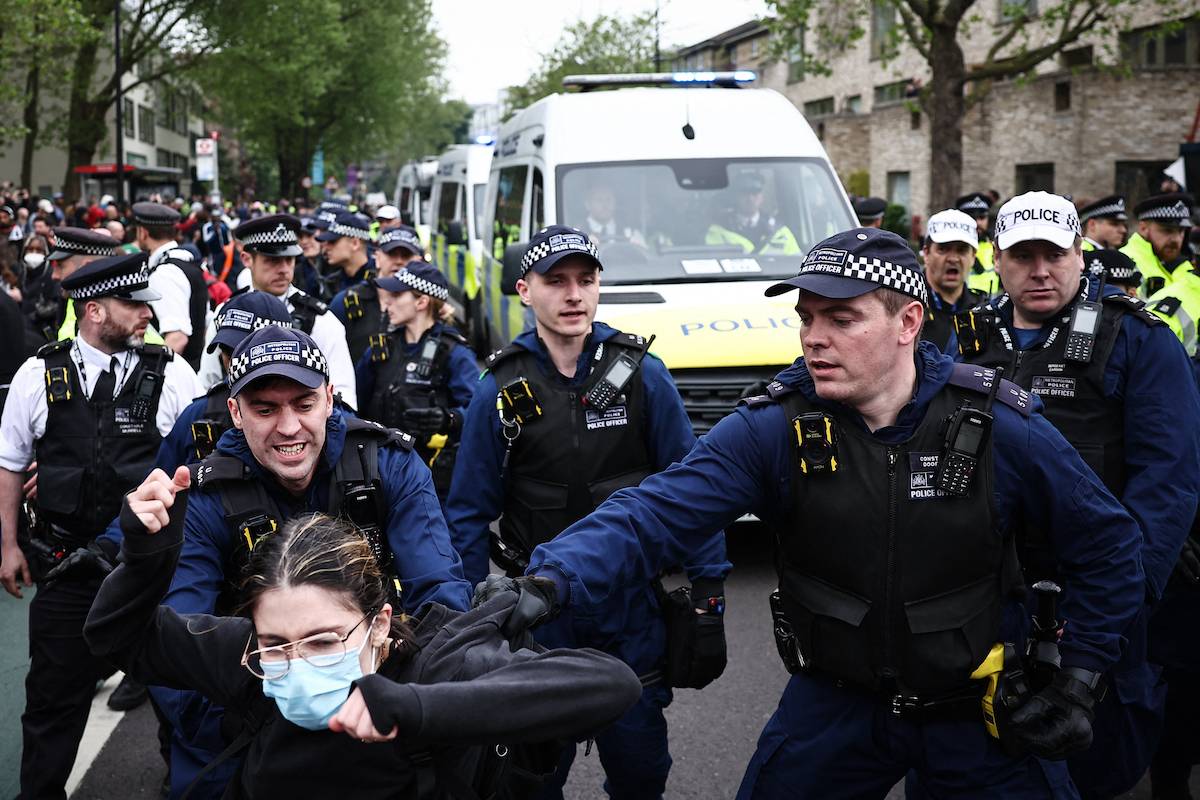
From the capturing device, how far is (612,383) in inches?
168

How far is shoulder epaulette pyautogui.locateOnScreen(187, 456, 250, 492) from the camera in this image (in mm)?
3264

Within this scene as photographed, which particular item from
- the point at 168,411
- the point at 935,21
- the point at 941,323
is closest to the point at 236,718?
the point at 168,411

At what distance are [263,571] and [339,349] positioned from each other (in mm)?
3578

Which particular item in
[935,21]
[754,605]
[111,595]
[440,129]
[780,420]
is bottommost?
[754,605]

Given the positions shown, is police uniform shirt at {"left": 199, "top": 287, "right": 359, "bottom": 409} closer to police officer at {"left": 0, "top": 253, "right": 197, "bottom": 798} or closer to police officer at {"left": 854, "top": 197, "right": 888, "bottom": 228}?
police officer at {"left": 0, "top": 253, "right": 197, "bottom": 798}

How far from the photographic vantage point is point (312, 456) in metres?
3.31

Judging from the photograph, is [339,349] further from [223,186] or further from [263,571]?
[223,186]

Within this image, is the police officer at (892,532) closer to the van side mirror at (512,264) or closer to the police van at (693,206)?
the van side mirror at (512,264)

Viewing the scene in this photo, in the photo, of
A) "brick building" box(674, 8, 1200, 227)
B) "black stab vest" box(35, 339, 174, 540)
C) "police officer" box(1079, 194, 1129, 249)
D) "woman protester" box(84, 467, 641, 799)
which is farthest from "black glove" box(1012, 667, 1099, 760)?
"brick building" box(674, 8, 1200, 227)

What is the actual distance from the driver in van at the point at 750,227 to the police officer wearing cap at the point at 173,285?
3331 millimetres

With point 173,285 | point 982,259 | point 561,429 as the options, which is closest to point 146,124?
point 982,259

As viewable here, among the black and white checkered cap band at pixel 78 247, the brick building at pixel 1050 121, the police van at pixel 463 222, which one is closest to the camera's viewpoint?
the black and white checkered cap band at pixel 78 247

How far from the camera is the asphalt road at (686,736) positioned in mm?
4926

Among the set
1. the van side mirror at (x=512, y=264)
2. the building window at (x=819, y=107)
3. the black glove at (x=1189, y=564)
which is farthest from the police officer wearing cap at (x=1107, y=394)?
the building window at (x=819, y=107)
